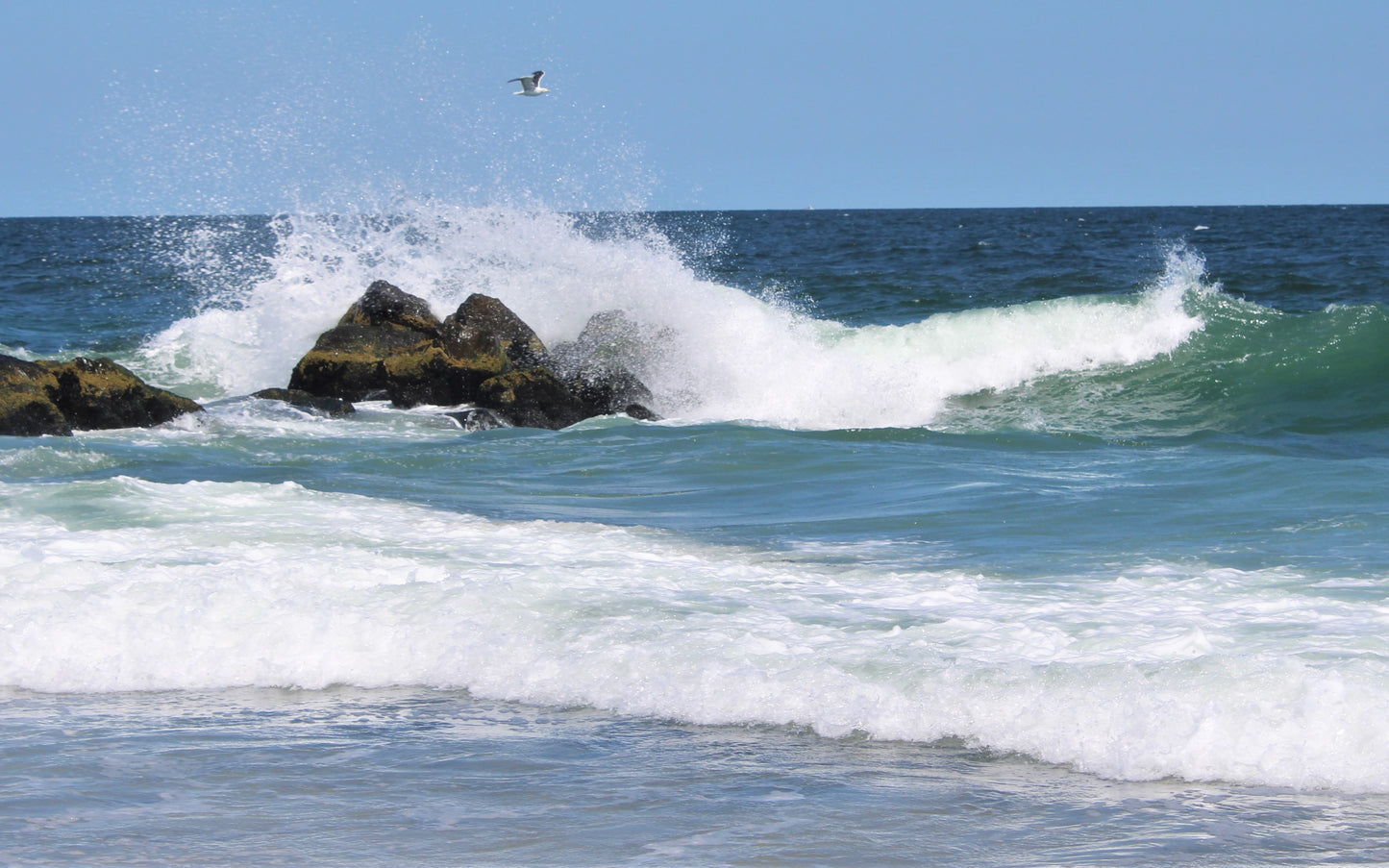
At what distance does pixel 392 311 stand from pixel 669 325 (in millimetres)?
2703

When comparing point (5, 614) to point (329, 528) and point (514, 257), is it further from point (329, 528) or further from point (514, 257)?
point (514, 257)

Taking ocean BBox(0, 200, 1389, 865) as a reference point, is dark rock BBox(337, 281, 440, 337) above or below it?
above

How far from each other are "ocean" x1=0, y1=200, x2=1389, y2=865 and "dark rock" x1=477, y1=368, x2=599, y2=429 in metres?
0.37

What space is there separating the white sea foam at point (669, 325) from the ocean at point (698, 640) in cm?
106

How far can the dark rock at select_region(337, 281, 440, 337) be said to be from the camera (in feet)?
44.0

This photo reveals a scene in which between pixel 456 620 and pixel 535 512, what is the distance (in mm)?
2305

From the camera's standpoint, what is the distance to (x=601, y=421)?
11070mm

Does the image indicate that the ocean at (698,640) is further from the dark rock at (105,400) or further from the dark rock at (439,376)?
the dark rock at (439,376)

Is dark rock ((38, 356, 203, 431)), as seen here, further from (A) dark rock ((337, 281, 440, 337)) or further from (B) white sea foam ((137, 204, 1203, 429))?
(B) white sea foam ((137, 204, 1203, 429))

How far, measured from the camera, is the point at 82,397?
1023 centimetres

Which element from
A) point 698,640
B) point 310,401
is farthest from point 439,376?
point 698,640

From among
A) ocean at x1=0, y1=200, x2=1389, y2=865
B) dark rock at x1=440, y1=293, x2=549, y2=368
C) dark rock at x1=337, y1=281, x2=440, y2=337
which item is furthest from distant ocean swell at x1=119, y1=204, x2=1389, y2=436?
dark rock at x1=337, y1=281, x2=440, y2=337

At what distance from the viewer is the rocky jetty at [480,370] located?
1133 cm

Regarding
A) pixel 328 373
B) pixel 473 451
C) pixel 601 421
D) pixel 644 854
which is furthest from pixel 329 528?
pixel 328 373
